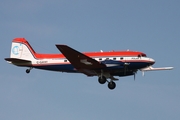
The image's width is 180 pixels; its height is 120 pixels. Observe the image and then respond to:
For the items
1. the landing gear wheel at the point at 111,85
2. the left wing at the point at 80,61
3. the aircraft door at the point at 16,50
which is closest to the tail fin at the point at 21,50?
the aircraft door at the point at 16,50

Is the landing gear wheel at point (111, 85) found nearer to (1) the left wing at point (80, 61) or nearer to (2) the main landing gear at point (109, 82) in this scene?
(2) the main landing gear at point (109, 82)

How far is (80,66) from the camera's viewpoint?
120 feet

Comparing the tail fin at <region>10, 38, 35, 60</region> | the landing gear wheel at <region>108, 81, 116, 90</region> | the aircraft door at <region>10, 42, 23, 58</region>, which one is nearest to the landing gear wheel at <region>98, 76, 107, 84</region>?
the landing gear wheel at <region>108, 81, 116, 90</region>

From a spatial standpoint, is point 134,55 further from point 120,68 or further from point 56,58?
point 56,58

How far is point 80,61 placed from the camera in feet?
118

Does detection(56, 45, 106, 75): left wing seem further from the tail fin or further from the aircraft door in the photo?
the aircraft door

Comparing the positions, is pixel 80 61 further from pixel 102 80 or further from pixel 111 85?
pixel 111 85

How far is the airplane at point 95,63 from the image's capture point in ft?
117

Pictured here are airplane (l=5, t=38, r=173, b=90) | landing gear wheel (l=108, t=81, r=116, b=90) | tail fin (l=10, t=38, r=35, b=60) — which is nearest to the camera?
airplane (l=5, t=38, r=173, b=90)

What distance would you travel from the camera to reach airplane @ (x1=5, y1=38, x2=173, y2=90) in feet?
117

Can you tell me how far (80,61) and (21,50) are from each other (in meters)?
A: 9.29

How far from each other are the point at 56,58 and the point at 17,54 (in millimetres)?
5930

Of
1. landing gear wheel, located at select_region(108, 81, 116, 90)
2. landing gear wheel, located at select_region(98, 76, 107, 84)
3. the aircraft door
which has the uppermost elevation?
the aircraft door

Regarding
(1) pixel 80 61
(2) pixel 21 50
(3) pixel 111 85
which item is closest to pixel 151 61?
(3) pixel 111 85
